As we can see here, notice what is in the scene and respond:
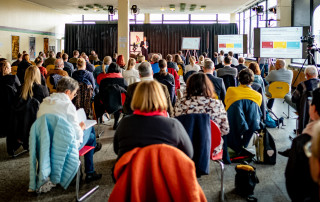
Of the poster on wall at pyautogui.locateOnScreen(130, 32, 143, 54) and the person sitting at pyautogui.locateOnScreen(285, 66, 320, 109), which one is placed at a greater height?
the poster on wall at pyautogui.locateOnScreen(130, 32, 143, 54)

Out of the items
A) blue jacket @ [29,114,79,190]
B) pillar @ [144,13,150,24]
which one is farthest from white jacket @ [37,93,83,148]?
pillar @ [144,13,150,24]

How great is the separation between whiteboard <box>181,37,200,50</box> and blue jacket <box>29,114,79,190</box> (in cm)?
1312

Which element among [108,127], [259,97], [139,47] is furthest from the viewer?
[139,47]

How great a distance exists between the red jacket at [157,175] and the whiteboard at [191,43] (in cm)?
1389

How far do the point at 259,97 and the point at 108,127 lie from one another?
10.5 feet

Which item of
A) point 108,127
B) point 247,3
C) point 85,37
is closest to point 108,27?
point 85,37

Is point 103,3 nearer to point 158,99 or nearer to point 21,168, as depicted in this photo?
point 21,168

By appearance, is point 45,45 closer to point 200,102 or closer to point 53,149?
point 53,149

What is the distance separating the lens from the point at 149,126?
6.46ft

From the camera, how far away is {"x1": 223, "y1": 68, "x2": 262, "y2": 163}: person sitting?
367 cm

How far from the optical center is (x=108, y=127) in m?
6.07

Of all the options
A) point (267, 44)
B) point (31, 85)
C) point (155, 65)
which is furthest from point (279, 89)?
point (31, 85)

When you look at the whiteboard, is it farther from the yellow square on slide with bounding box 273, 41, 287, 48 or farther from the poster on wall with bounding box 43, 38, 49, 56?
the yellow square on slide with bounding box 273, 41, 287, 48

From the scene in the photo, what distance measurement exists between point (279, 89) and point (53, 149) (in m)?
4.55
